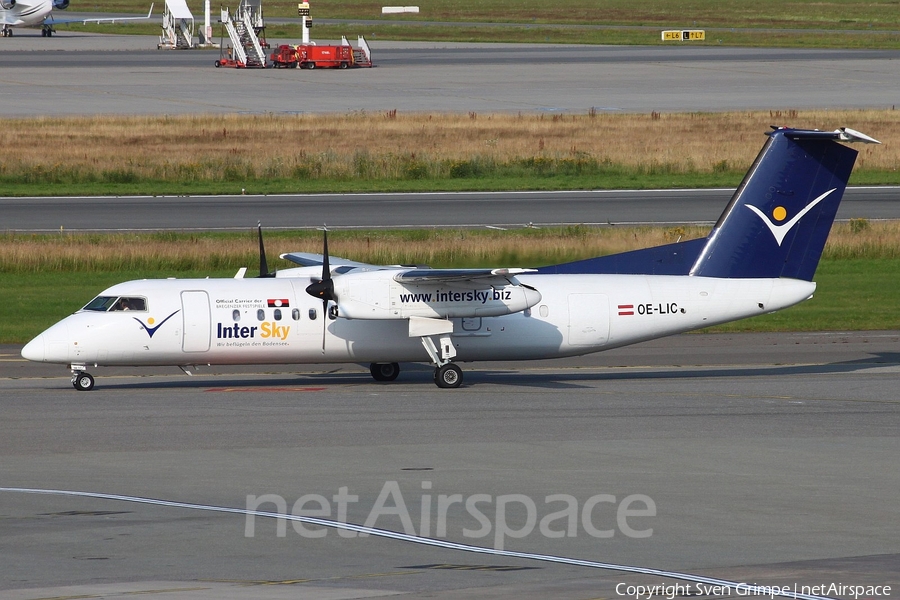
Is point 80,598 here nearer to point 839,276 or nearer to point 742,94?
point 839,276

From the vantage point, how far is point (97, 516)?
12938 millimetres

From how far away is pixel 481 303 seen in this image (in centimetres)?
2208

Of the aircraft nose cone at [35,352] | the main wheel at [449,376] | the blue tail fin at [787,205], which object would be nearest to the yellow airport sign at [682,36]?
the blue tail fin at [787,205]

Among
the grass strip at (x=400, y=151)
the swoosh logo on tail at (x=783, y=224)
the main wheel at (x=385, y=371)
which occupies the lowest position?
the main wheel at (x=385, y=371)

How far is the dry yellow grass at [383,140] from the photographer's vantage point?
53.2 meters

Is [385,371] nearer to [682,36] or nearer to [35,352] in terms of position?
[35,352]

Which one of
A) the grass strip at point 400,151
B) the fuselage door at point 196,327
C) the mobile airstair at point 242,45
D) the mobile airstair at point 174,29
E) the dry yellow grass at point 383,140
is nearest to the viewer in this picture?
the fuselage door at point 196,327

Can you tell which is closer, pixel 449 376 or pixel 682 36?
pixel 449 376

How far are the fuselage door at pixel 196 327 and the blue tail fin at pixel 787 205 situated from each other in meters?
9.95

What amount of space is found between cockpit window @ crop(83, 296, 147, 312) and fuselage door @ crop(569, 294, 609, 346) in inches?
331

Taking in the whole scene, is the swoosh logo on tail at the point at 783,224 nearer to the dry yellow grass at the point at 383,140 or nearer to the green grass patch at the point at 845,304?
the green grass patch at the point at 845,304

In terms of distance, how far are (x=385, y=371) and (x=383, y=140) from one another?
36.5 metres

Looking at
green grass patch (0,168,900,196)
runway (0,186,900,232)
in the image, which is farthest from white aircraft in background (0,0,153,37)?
runway (0,186,900,232)

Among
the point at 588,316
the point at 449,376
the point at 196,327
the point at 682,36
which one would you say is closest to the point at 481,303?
the point at 449,376
